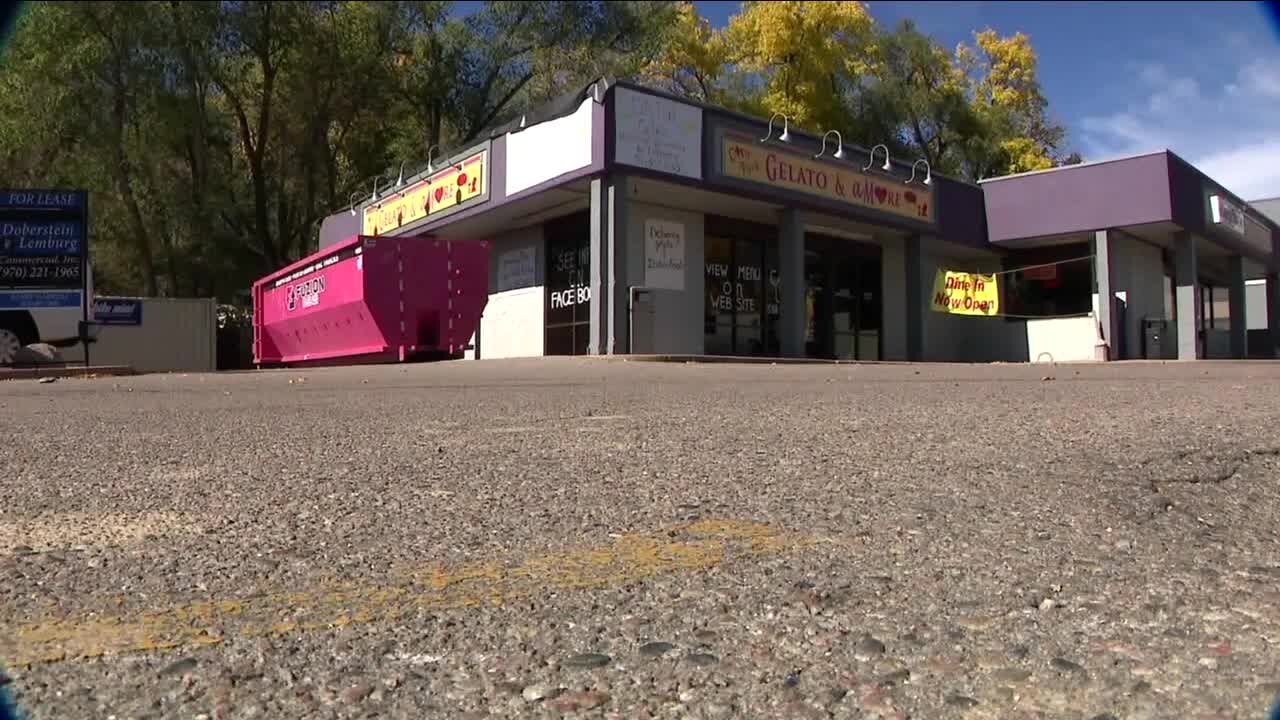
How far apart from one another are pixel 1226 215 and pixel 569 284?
17.1 m

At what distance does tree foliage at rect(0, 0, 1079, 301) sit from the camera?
2.48 metres

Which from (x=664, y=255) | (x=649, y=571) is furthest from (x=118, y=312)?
(x=649, y=571)

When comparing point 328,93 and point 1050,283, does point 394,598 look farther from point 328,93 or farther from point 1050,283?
point 1050,283

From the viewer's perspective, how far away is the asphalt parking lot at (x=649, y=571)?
2.12 m

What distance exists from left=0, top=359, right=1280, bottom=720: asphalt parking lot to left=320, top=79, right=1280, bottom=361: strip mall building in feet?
37.8

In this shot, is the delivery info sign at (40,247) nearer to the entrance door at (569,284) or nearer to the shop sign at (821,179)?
the entrance door at (569,284)

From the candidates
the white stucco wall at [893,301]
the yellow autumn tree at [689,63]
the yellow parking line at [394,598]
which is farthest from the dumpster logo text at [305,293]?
the yellow parking line at [394,598]

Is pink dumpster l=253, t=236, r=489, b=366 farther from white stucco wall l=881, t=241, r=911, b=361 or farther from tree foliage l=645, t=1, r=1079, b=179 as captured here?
white stucco wall l=881, t=241, r=911, b=361

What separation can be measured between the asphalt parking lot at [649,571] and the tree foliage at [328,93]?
1.41 meters

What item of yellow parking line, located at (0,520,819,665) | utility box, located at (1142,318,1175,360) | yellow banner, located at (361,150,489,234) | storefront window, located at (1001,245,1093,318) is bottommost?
yellow parking line, located at (0,520,819,665)

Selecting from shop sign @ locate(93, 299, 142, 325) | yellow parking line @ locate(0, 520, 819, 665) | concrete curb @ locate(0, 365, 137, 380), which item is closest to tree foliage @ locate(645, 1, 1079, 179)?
concrete curb @ locate(0, 365, 137, 380)

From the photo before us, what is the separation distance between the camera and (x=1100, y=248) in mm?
22016

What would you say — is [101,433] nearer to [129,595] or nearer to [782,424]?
[129,595]

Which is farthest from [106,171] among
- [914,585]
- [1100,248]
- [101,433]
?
[1100,248]
